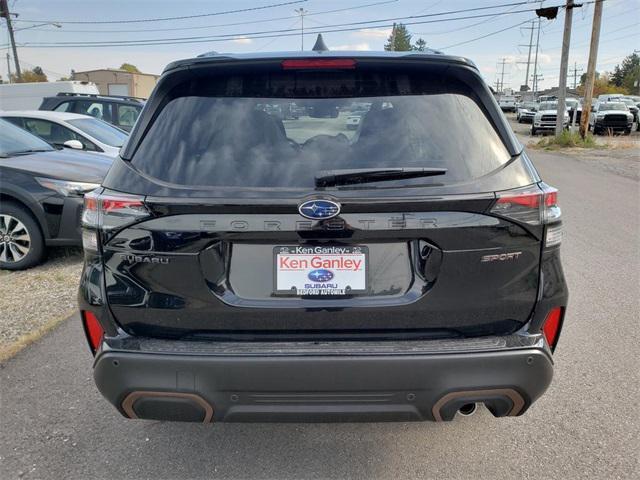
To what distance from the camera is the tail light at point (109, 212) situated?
213 cm

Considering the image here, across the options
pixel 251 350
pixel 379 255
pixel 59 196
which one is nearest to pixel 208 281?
pixel 251 350

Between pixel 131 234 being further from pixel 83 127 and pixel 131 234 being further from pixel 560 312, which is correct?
pixel 83 127

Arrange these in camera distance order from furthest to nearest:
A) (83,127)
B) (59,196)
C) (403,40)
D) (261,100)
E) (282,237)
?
(403,40) < (83,127) < (59,196) < (261,100) < (282,237)

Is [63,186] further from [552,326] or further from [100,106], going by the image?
[100,106]

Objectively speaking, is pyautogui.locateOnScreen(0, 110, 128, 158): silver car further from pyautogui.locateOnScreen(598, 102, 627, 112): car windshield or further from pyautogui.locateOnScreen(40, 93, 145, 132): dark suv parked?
pyautogui.locateOnScreen(598, 102, 627, 112): car windshield

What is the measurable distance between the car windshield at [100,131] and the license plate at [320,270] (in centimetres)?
809

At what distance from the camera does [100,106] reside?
12.5 m

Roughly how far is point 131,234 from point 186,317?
397mm

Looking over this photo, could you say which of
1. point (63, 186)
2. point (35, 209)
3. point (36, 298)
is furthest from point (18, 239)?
point (36, 298)

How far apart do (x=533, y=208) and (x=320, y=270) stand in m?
0.90

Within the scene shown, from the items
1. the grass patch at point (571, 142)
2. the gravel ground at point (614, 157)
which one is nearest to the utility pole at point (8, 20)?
the gravel ground at point (614, 157)

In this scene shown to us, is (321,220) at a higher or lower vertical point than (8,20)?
lower

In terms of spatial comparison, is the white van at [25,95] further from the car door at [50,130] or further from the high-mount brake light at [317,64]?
the high-mount brake light at [317,64]

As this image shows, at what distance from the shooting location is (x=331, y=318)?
214 centimetres
